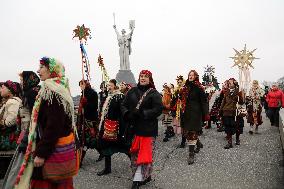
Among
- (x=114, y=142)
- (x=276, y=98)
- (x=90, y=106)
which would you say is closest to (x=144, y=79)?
(x=114, y=142)

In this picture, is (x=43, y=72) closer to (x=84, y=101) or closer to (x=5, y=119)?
(x=5, y=119)

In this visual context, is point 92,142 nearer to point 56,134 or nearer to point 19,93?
point 19,93

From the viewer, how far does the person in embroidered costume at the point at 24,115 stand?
377cm

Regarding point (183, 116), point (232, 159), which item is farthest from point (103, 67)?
point (232, 159)

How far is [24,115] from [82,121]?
267cm

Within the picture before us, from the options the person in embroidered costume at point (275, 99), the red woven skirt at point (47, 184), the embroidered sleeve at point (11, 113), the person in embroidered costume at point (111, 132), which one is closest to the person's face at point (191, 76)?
the person in embroidered costume at point (111, 132)

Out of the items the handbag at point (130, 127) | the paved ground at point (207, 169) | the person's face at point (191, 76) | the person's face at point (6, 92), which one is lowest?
the paved ground at point (207, 169)

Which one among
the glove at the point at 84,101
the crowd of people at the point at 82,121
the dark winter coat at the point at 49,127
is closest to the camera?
the dark winter coat at the point at 49,127

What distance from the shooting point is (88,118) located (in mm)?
7500

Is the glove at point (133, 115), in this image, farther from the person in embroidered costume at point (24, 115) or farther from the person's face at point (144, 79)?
the person in embroidered costume at point (24, 115)

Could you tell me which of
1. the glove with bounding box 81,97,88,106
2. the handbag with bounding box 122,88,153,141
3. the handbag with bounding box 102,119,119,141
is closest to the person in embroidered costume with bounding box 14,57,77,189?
the handbag with bounding box 122,88,153,141

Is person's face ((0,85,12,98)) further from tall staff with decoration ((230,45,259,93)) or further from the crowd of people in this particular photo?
tall staff with decoration ((230,45,259,93))

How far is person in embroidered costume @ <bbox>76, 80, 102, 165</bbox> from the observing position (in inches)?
285

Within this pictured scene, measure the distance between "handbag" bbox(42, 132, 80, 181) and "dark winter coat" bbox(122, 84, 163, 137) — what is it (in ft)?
7.02
